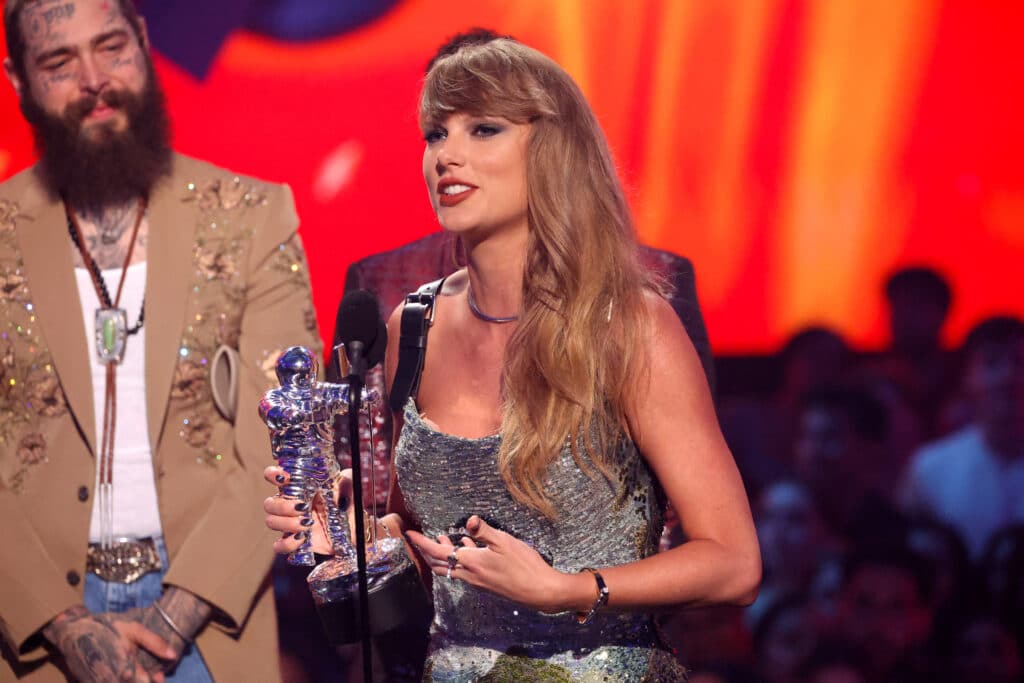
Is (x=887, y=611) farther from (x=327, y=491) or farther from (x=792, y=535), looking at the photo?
(x=327, y=491)

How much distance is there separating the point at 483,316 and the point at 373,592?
544mm

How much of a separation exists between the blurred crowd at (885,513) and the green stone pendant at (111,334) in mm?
1846

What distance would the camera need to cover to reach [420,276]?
9.18 ft

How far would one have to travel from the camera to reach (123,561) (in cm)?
257

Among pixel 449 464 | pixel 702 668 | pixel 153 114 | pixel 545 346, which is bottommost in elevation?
pixel 702 668

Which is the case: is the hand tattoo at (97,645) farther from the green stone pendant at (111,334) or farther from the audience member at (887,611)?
the audience member at (887,611)

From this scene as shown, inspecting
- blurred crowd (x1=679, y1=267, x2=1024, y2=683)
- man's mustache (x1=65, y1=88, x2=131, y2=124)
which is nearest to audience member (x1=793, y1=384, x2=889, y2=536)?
blurred crowd (x1=679, y1=267, x2=1024, y2=683)

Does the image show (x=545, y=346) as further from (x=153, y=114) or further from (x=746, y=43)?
(x=746, y=43)

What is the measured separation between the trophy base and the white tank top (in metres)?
0.79

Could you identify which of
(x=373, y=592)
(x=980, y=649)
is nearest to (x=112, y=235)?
(x=373, y=592)

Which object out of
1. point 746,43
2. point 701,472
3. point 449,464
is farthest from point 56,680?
point 746,43

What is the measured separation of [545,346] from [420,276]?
88cm

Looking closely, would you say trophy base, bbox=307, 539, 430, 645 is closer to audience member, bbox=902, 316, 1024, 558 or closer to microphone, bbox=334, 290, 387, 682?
microphone, bbox=334, 290, 387, 682

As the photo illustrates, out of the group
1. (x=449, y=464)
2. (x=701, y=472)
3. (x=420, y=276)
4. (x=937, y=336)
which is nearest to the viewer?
(x=701, y=472)
